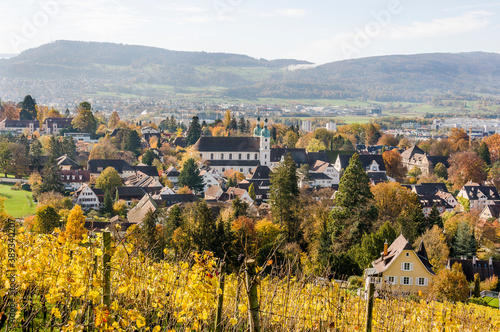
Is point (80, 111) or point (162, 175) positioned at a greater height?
point (80, 111)

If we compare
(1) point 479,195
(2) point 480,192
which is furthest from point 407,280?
(2) point 480,192

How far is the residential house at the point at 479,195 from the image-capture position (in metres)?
44.7

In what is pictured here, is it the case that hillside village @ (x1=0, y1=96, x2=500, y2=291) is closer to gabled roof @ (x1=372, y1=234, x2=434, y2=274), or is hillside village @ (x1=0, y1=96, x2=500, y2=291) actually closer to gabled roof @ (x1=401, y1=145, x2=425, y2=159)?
gabled roof @ (x1=372, y1=234, x2=434, y2=274)

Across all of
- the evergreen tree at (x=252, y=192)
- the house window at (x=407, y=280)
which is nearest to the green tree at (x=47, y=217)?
the evergreen tree at (x=252, y=192)

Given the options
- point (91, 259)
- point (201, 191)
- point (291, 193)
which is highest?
point (91, 259)

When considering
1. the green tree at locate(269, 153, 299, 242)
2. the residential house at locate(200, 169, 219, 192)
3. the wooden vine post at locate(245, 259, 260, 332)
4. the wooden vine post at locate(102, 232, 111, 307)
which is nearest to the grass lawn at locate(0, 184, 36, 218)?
the residential house at locate(200, 169, 219, 192)

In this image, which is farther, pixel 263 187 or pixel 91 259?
pixel 263 187

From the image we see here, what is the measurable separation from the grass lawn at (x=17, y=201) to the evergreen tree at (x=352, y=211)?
18.4 meters

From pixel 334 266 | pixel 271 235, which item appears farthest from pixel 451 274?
pixel 271 235

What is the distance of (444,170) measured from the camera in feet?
187

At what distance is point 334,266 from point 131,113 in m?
159

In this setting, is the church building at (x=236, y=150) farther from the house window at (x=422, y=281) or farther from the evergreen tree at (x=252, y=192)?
the house window at (x=422, y=281)

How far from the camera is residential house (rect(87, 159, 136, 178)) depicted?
1907 inches

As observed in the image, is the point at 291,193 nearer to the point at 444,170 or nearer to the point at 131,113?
the point at 444,170
